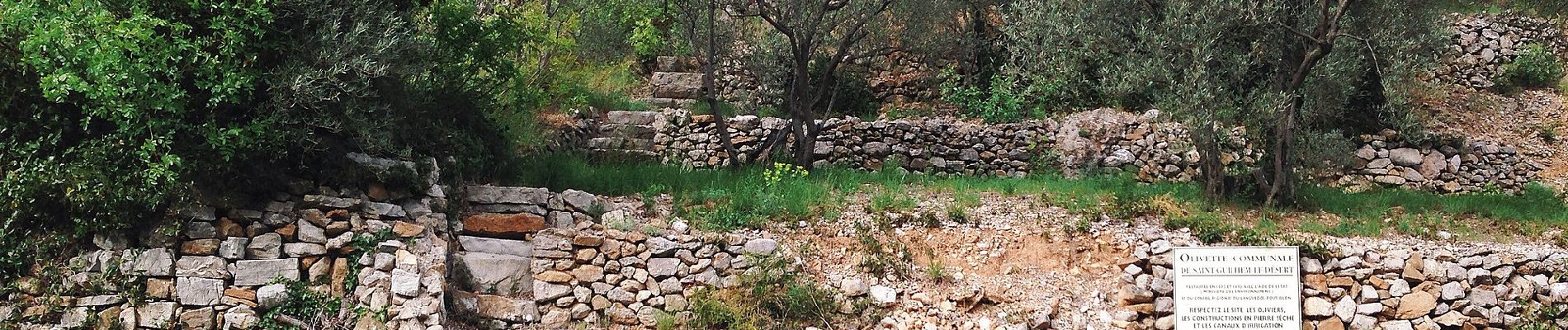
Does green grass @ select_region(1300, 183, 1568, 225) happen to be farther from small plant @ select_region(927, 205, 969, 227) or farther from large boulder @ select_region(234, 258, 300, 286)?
large boulder @ select_region(234, 258, 300, 286)

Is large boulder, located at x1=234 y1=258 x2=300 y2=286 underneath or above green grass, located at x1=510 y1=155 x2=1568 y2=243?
underneath

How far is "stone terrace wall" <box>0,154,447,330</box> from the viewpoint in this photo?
879 cm

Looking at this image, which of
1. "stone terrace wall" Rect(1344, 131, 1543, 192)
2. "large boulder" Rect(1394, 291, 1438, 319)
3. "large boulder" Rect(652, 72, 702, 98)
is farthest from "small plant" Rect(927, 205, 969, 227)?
"large boulder" Rect(652, 72, 702, 98)

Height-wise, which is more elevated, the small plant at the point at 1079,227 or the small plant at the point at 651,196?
the small plant at the point at 651,196

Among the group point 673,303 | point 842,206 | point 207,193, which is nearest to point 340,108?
point 207,193

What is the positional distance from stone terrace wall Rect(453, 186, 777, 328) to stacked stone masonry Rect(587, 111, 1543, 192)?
4545 mm

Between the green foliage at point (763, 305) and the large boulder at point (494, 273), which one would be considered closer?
the green foliage at point (763, 305)

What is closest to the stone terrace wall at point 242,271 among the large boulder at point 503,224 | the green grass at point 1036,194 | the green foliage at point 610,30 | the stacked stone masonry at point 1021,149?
the large boulder at point 503,224

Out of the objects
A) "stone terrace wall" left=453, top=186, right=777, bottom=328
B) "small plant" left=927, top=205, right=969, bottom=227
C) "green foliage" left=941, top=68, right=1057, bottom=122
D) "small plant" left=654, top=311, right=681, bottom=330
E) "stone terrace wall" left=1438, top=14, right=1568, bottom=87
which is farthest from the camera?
"stone terrace wall" left=1438, top=14, right=1568, bottom=87

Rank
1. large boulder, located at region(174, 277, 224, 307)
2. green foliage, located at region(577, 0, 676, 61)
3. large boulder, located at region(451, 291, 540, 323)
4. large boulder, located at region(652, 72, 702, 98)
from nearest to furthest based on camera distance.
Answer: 1. large boulder, located at region(174, 277, 224, 307)
2. large boulder, located at region(451, 291, 540, 323)
3. green foliage, located at region(577, 0, 676, 61)
4. large boulder, located at region(652, 72, 702, 98)

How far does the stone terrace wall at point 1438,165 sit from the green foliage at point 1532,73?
3.49 metres

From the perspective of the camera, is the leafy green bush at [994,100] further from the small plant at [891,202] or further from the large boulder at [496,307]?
the large boulder at [496,307]

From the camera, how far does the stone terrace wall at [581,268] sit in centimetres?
996

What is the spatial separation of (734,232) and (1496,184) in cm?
1178
